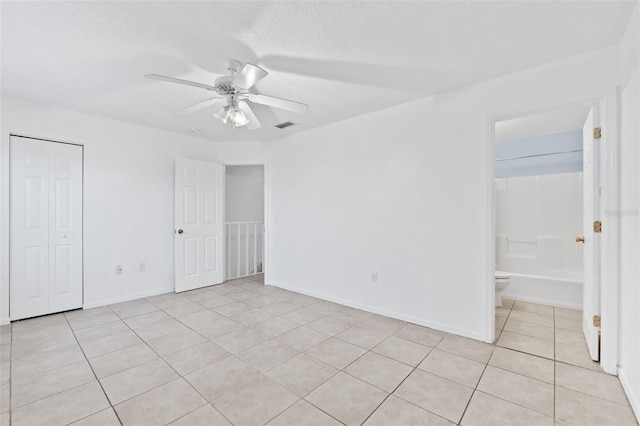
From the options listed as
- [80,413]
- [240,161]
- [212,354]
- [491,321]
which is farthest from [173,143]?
[491,321]

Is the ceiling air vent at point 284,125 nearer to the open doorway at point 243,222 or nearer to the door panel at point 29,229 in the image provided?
the open doorway at point 243,222

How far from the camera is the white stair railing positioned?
556cm

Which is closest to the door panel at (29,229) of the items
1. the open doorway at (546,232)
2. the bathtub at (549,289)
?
the open doorway at (546,232)

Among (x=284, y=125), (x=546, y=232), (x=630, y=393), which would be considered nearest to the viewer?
(x=630, y=393)

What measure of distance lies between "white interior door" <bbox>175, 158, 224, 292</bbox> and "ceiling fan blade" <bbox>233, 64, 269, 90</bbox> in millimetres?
2601

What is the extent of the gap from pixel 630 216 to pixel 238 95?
293 centimetres

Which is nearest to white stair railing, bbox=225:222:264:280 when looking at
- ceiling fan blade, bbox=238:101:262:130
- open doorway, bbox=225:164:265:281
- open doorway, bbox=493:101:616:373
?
open doorway, bbox=225:164:265:281

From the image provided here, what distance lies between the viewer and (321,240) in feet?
13.2

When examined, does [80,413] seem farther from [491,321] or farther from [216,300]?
[491,321]

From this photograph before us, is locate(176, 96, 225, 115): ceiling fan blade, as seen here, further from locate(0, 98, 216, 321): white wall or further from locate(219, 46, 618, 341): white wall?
locate(0, 98, 216, 321): white wall

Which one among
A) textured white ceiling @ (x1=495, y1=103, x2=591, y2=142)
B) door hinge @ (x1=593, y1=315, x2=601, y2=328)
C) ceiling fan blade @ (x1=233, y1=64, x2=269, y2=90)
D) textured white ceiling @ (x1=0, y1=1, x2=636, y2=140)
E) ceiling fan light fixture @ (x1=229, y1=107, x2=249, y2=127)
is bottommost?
door hinge @ (x1=593, y1=315, x2=601, y2=328)

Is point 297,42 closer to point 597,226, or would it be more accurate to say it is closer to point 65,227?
point 597,226

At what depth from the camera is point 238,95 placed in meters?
2.43

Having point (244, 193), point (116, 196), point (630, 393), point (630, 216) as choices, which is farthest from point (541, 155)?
point (116, 196)
